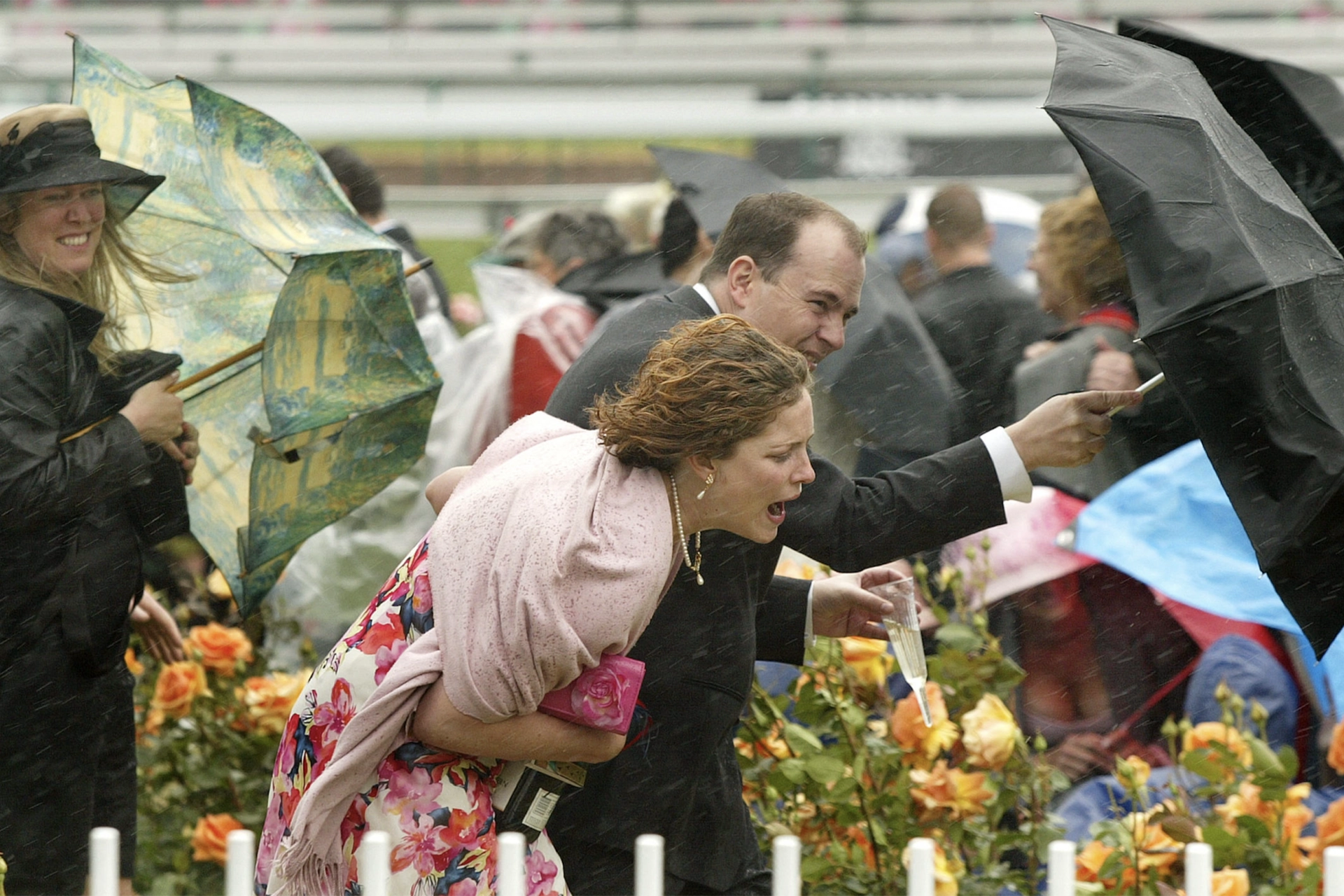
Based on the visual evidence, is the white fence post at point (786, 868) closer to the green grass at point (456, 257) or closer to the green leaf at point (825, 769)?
the green leaf at point (825, 769)

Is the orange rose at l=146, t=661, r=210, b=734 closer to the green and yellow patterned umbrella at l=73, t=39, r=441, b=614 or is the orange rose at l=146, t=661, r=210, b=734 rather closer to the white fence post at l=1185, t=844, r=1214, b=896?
the green and yellow patterned umbrella at l=73, t=39, r=441, b=614

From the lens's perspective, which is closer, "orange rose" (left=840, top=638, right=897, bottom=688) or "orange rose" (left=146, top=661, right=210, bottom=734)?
"orange rose" (left=840, top=638, right=897, bottom=688)

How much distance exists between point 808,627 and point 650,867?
4.21 feet

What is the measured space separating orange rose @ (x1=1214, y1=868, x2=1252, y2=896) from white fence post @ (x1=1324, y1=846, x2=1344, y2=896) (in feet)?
2.53

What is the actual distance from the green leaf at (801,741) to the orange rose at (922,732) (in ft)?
0.63

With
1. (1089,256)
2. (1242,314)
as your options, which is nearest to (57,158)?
(1242,314)

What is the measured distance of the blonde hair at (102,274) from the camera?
130 inches

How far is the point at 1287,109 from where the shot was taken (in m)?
3.23

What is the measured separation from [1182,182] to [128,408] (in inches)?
81.0

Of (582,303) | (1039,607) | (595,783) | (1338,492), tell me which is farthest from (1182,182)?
(582,303)

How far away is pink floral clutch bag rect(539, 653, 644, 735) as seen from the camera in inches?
99.3

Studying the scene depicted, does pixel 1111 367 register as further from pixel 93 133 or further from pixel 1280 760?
pixel 93 133

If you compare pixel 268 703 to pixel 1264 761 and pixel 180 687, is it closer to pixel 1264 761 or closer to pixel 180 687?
pixel 180 687

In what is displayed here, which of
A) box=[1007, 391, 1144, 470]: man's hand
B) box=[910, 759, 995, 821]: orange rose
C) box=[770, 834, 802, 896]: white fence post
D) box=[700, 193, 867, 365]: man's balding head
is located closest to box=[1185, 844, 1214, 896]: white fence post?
box=[770, 834, 802, 896]: white fence post
